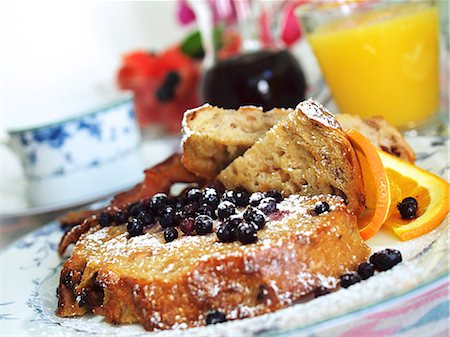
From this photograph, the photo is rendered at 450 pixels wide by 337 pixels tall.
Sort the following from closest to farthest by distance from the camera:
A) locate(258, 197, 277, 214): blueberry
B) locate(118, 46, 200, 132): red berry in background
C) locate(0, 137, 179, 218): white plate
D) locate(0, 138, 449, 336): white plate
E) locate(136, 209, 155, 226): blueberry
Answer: locate(0, 138, 449, 336): white plate
locate(258, 197, 277, 214): blueberry
locate(136, 209, 155, 226): blueberry
locate(0, 137, 179, 218): white plate
locate(118, 46, 200, 132): red berry in background

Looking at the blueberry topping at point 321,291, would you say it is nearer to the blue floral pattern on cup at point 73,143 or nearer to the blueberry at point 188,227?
the blueberry at point 188,227

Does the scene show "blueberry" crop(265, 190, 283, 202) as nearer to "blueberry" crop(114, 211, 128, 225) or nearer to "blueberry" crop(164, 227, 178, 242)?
"blueberry" crop(164, 227, 178, 242)

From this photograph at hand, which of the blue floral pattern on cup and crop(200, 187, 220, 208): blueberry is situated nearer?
crop(200, 187, 220, 208): blueberry

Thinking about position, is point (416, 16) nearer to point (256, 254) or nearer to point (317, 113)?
point (317, 113)

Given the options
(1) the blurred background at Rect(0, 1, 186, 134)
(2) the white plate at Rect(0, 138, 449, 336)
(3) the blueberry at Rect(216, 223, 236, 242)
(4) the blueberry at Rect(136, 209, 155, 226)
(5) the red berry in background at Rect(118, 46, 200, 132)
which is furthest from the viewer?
(1) the blurred background at Rect(0, 1, 186, 134)

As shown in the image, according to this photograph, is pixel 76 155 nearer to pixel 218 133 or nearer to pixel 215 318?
pixel 218 133

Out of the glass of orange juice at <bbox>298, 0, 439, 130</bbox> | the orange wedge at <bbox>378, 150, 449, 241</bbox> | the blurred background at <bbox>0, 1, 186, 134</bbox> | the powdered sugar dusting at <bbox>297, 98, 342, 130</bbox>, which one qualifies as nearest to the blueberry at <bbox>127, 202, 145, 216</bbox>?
the powdered sugar dusting at <bbox>297, 98, 342, 130</bbox>
